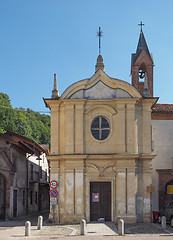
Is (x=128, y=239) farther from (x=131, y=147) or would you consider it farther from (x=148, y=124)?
(x=148, y=124)

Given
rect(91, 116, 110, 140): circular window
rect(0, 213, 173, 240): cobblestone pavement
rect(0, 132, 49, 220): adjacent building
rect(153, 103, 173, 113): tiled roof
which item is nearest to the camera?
rect(0, 213, 173, 240): cobblestone pavement

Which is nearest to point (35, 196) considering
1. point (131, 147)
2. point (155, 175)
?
point (155, 175)

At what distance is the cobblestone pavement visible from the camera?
1673 centimetres

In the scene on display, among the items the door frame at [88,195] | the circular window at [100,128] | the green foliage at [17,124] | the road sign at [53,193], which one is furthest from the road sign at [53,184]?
the green foliage at [17,124]

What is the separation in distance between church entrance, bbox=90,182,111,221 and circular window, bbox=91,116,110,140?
9.80 ft

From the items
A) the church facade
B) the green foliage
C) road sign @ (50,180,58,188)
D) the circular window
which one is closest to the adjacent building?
the church facade

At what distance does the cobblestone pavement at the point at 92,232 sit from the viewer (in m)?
16.7

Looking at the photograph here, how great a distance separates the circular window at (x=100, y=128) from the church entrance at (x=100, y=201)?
2.99 meters

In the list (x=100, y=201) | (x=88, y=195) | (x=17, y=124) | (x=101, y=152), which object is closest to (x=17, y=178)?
(x=88, y=195)

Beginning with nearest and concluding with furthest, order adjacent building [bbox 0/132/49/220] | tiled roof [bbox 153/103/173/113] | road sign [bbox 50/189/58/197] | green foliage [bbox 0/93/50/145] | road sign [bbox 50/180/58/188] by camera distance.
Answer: road sign [bbox 50/189/58/197] → road sign [bbox 50/180/58/188] → adjacent building [bbox 0/132/49/220] → tiled roof [bbox 153/103/173/113] → green foliage [bbox 0/93/50/145]

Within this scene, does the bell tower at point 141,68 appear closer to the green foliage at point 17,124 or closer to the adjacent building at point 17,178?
the adjacent building at point 17,178

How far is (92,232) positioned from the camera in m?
18.5

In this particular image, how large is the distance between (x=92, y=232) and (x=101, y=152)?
6.18 m

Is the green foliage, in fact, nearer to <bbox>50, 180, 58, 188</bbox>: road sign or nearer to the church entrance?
<bbox>50, 180, 58, 188</bbox>: road sign
